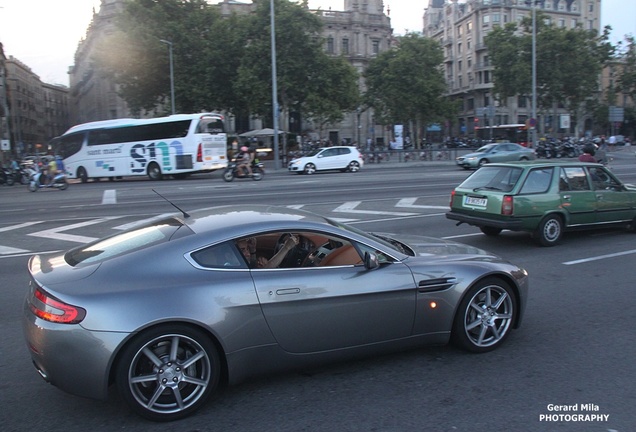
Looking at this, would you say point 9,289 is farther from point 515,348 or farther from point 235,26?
point 235,26

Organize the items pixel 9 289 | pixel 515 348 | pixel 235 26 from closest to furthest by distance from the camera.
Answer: pixel 515 348, pixel 9 289, pixel 235 26

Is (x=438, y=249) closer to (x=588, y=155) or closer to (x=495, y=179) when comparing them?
(x=495, y=179)

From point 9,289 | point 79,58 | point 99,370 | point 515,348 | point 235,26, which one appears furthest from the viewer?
point 79,58

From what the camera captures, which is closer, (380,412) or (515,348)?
(380,412)

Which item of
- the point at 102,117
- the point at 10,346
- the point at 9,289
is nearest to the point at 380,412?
the point at 10,346

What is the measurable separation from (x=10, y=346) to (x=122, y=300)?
2.35 metres

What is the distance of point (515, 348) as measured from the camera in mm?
4801

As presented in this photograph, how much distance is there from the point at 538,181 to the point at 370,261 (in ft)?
19.7

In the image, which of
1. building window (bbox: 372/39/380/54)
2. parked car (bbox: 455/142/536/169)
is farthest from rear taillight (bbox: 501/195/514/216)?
building window (bbox: 372/39/380/54)

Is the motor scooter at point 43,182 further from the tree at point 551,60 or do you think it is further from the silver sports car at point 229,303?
the tree at point 551,60

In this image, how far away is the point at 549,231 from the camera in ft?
29.8

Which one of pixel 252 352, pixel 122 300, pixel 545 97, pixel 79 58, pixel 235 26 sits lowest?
pixel 252 352

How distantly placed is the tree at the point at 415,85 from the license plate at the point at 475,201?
4518 cm

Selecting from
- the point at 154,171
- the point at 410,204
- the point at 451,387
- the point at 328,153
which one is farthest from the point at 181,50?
the point at 451,387
